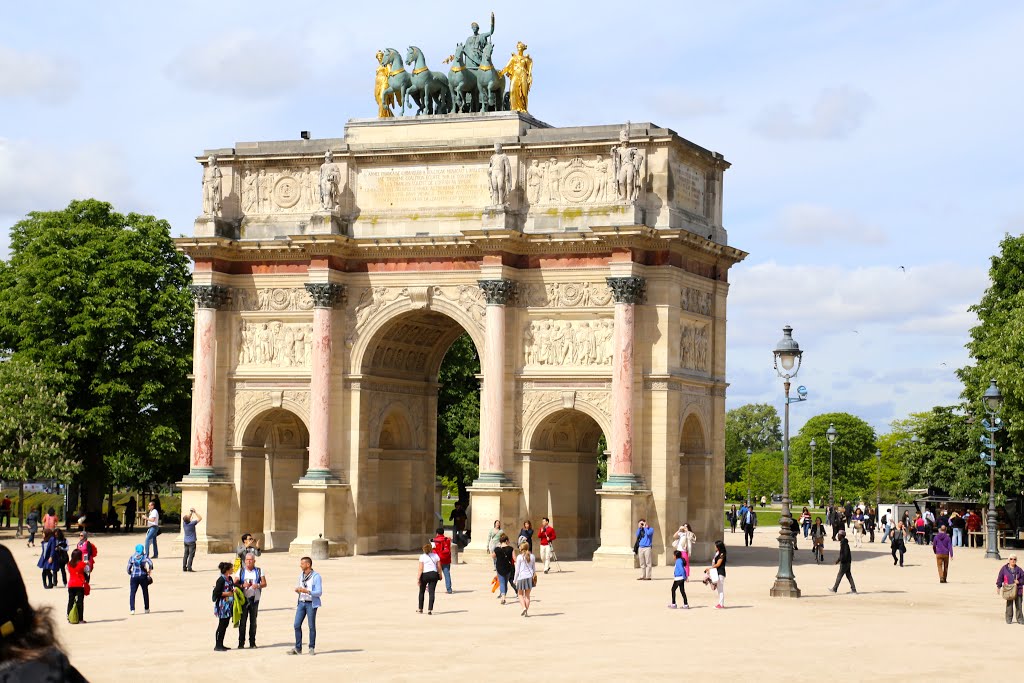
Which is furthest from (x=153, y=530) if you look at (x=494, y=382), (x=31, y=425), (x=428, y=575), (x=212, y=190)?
(x=31, y=425)

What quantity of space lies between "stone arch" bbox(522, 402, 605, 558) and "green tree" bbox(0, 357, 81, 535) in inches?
771

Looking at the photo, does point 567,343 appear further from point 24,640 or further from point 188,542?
point 24,640

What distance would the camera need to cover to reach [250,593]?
24.3m

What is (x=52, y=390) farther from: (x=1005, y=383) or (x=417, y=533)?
(x=1005, y=383)

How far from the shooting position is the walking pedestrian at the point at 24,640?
14.9 feet

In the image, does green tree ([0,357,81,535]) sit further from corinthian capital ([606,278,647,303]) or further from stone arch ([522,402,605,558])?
corinthian capital ([606,278,647,303])

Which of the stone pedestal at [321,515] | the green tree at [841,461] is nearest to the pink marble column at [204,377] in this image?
the stone pedestal at [321,515]

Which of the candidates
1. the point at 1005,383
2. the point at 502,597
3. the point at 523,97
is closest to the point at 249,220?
the point at 523,97

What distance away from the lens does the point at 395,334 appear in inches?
2036

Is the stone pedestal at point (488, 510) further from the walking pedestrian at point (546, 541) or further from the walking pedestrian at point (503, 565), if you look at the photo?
the walking pedestrian at point (503, 565)

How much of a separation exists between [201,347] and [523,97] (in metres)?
13.3

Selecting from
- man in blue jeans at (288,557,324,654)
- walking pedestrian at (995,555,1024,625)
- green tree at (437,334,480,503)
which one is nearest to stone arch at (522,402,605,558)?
green tree at (437,334,480,503)

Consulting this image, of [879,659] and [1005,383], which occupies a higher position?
[1005,383]

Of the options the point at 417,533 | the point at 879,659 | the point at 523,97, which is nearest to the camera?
the point at 879,659
